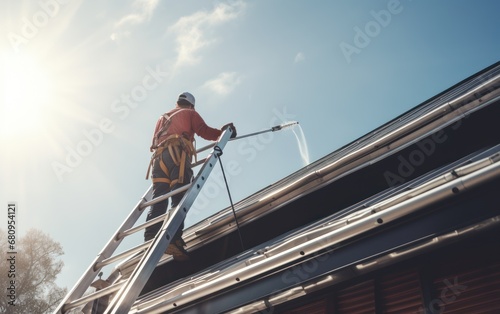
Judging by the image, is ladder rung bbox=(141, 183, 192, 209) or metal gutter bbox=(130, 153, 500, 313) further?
ladder rung bbox=(141, 183, 192, 209)

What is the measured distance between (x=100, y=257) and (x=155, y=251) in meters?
1.05

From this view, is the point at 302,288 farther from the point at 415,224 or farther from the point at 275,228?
the point at 275,228

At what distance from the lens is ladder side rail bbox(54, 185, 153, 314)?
130 inches

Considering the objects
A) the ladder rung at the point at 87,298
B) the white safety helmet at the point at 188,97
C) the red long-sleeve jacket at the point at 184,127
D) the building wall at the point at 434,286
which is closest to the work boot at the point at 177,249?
the ladder rung at the point at 87,298

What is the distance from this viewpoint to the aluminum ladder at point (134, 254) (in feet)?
8.83

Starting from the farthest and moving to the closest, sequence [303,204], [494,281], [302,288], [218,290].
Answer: [303,204] < [218,290] < [302,288] < [494,281]

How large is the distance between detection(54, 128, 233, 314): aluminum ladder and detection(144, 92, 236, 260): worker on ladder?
173 mm

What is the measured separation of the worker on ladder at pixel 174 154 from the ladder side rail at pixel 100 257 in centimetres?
17

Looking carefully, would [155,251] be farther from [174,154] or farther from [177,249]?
[174,154]

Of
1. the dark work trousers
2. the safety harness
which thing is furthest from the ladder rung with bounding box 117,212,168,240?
the safety harness

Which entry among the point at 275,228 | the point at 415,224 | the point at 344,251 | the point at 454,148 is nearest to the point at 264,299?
the point at 344,251

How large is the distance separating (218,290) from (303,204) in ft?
6.27

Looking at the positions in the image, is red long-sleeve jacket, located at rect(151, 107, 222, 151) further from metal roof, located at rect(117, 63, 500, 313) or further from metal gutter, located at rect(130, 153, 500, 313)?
metal gutter, located at rect(130, 153, 500, 313)

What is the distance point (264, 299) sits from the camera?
248 centimetres
